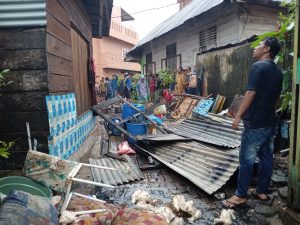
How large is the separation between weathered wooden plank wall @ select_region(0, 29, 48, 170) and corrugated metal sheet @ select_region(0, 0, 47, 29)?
93 mm

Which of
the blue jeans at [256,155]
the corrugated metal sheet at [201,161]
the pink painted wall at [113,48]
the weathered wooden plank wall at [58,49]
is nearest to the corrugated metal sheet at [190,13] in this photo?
the corrugated metal sheet at [201,161]

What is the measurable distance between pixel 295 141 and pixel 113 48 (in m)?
28.6

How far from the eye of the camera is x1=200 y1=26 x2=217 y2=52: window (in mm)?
11273

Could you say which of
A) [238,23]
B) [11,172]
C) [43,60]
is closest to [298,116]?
[43,60]

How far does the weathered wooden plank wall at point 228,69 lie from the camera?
7.49 meters

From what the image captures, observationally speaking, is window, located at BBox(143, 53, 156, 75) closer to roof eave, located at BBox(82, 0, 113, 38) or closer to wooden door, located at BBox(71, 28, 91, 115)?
roof eave, located at BBox(82, 0, 113, 38)

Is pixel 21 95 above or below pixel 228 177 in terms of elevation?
above

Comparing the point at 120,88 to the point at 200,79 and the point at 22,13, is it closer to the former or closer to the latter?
the point at 200,79

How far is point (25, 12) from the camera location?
11.8 feet

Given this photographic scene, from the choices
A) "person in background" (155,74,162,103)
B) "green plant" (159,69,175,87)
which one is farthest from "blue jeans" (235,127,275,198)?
"person in background" (155,74,162,103)

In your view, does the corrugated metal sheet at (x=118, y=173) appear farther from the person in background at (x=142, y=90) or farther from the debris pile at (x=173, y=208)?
the person in background at (x=142, y=90)

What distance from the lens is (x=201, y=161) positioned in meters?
4.50

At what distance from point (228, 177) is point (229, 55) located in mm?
5322

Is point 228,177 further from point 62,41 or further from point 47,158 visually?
point 62,41
